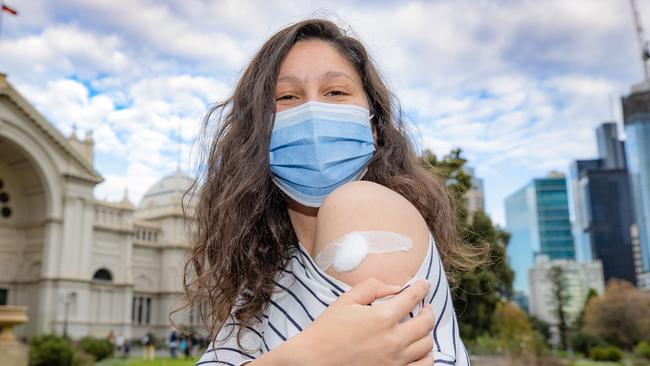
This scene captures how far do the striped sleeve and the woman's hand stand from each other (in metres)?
0.41

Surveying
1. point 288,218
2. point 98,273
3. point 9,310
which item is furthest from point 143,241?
point 288,218

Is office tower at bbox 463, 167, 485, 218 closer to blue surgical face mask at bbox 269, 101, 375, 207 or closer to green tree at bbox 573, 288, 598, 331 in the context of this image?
blue surgical face mask at bbox 269, 101, 375, 207

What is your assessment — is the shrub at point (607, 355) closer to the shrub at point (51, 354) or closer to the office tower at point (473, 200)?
the office tower at point (473, 200)

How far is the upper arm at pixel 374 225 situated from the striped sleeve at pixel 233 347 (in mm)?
398

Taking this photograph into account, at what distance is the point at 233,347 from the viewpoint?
5.59 ft

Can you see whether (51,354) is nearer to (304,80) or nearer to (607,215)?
(304,80)

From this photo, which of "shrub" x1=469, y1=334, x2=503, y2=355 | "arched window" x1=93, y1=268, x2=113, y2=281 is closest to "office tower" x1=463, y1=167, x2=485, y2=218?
"shrub" x1=469, y1=334, x2=503, y2=355

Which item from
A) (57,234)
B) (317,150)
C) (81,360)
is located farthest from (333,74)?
(57,234)

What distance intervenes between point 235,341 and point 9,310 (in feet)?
52.3

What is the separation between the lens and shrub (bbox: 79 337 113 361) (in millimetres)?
26734

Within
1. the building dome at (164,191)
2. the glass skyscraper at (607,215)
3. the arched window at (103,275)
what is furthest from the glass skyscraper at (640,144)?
the arched window at (103,275)

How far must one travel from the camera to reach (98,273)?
1556 inches

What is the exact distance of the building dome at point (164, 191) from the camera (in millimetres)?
50969

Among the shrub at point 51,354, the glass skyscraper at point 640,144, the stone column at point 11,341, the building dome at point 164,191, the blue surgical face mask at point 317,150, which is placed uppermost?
the glass skyscraper at point 640,144
